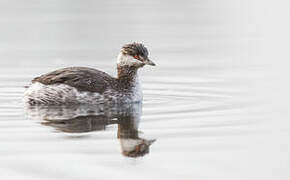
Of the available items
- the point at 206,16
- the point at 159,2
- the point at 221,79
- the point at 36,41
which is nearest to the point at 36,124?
the point at 221,79

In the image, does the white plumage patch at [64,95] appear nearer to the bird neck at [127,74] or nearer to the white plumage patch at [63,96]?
the white plumage patch at [63,96]

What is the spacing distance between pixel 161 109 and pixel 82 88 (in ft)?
5.17

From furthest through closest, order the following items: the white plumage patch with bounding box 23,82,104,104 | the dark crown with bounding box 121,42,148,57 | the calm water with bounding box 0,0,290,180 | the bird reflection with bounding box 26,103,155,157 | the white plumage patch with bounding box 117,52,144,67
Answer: the white plumage patch with bounding box 117,52,144,67, the dark crown with bounding box 121,42,148,57, the white plumage patch with bounding box 23,82,104,104, the bird reflection with bounding box 26,103,155,157, the calm water with bounding box 0,0,290,180

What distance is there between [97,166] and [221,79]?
306 inches

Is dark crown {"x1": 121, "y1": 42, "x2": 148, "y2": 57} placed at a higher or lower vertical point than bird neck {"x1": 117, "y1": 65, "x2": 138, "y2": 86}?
higher

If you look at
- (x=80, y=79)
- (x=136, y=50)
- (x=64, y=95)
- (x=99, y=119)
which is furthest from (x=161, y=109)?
(x=64, y=95)

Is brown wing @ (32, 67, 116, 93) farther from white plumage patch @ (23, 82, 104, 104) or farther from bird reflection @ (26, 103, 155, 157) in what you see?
bird reflection @ (26, 103, 155, 157)

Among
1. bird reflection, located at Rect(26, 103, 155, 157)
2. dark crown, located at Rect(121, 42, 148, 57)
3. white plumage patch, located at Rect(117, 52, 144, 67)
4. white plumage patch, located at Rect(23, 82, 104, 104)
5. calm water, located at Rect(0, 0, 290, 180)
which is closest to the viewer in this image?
calm water, located at Rect(0, 0, 290, 180)

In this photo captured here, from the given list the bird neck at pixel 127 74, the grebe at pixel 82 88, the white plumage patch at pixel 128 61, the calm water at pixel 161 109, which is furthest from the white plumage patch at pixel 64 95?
the white plumage patch at pixel 128 61

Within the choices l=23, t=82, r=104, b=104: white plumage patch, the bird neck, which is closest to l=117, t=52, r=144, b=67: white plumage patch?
the bird neck

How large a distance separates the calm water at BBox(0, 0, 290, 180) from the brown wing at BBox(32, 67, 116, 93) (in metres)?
0.49

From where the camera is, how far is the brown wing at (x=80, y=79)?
1445cm

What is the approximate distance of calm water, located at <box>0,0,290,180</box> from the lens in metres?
9.71

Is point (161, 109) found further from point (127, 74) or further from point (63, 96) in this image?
point (63, 96)
